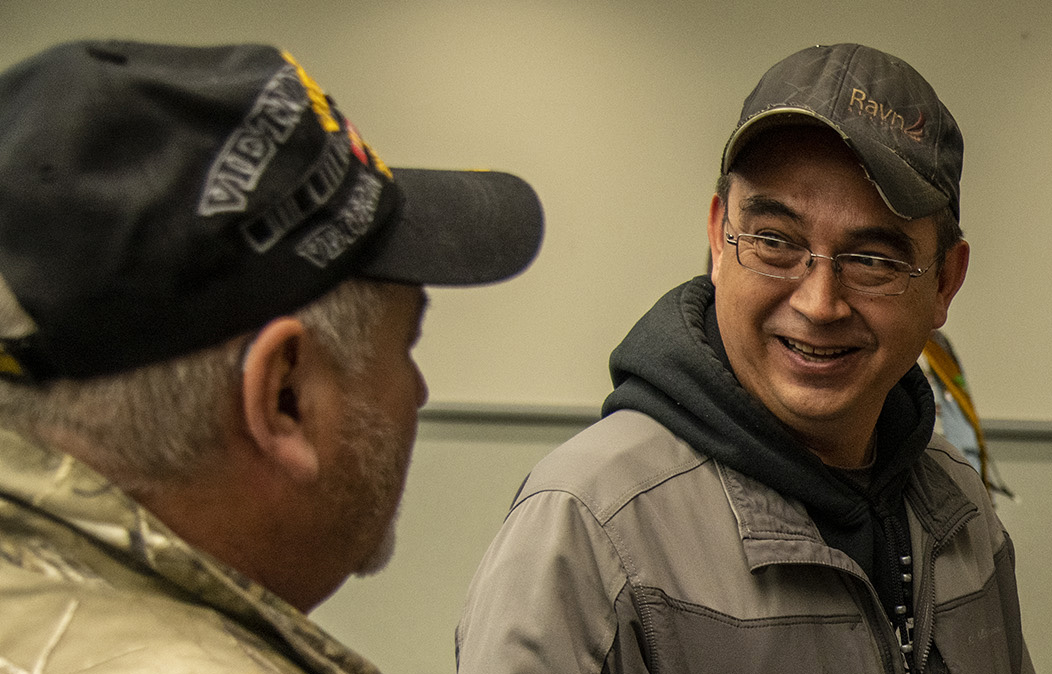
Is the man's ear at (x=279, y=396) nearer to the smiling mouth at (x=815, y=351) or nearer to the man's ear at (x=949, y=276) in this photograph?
the smiling mouth at (x=815, y=351)

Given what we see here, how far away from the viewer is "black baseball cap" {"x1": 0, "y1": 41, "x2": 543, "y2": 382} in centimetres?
54

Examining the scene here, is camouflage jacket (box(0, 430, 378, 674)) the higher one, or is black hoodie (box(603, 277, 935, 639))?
camouflage jacket (box(0, 430, 378, 674))

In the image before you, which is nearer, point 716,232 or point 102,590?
point 102,590

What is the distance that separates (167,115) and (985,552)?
115cm

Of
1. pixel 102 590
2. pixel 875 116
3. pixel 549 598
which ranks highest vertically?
pixel 875 116

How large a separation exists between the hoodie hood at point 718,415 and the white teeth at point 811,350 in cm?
8

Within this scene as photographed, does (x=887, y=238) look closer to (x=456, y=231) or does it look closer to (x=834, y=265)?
(x=834, y=265)

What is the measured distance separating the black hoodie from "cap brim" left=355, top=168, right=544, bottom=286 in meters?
0.37

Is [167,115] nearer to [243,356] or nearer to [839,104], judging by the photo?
[243,356]

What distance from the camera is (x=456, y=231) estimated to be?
744mm

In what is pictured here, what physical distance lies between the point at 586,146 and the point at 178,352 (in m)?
2.58

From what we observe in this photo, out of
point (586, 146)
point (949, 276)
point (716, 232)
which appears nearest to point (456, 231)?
point (716, 232)

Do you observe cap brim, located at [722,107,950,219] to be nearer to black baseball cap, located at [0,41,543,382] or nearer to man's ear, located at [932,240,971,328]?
man's ear, located at [932,240,971,328]

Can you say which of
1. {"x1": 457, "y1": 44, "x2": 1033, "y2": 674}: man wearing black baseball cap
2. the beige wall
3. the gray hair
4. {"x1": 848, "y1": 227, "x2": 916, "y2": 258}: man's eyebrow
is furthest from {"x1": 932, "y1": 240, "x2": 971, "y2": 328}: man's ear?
the beige wall
